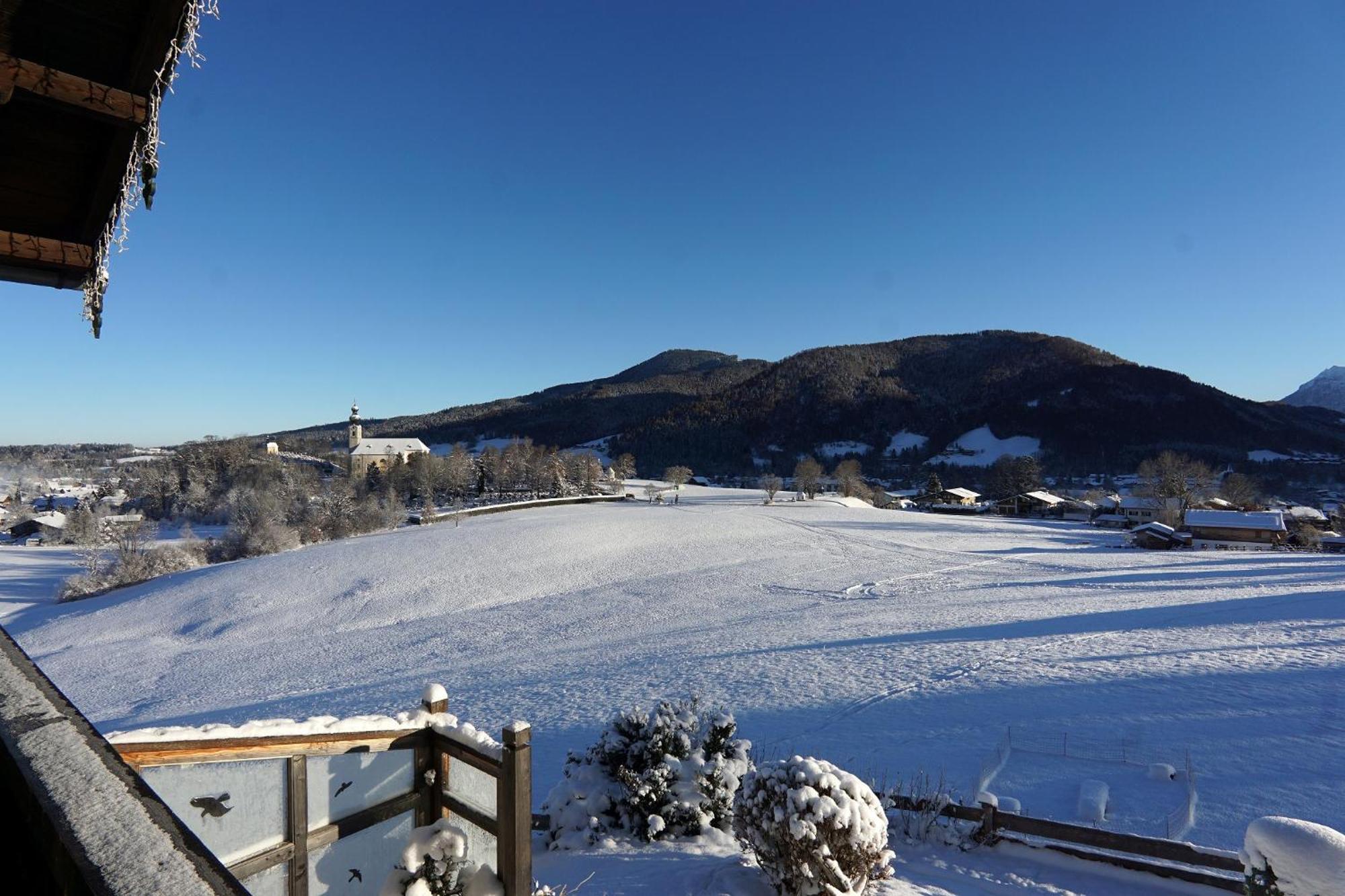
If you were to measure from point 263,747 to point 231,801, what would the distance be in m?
0.25

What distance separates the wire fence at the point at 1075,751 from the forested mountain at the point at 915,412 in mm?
99751

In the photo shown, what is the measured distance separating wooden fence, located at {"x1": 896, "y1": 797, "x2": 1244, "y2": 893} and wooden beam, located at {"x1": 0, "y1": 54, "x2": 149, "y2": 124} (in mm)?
8484

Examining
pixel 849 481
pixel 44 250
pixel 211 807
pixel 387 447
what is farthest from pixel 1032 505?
pixel 387 447

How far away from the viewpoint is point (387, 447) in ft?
314

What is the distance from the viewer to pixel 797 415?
144750mm

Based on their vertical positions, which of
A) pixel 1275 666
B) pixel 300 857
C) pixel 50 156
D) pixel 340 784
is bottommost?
pixel 1275 666

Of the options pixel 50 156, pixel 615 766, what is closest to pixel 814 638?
pixel 615 766

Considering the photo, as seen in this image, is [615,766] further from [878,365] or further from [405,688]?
[878,365]

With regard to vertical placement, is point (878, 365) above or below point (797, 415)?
above

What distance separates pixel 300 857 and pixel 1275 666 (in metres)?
17.5

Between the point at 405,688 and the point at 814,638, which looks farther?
the point at 814,638

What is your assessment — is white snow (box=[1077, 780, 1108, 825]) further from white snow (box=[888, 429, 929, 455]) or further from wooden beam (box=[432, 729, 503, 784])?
white snow (box=[888, 429, 929, 455])

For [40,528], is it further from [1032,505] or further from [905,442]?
[905,442]

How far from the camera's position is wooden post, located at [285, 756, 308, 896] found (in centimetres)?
283
